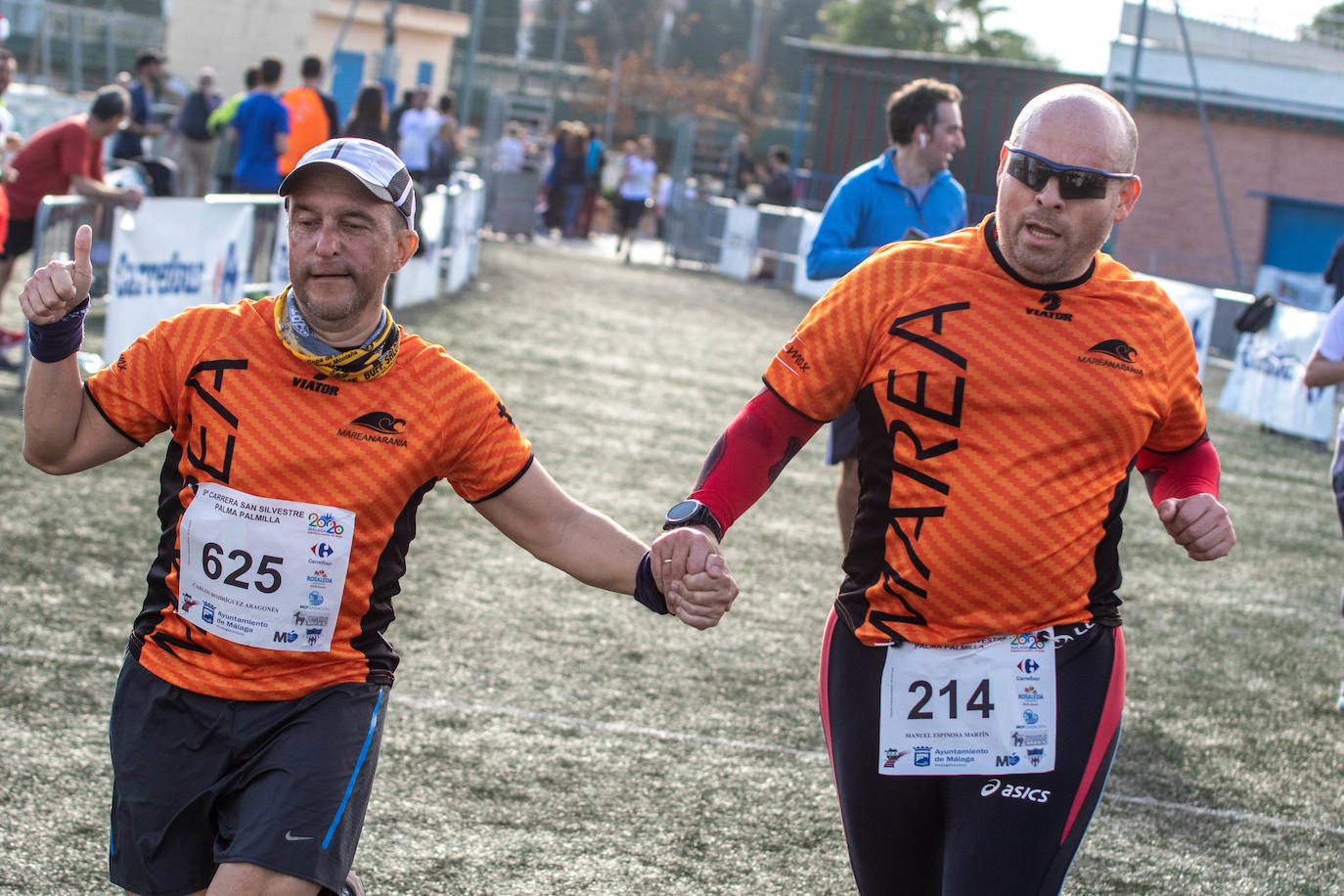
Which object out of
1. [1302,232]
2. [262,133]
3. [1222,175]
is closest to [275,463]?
[262,133]

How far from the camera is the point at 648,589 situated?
306 cm

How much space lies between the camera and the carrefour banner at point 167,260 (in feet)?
31.9

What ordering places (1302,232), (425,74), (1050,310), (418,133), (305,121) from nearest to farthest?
(1050,310) < (305,121) < (418,133) < (1302,232) < (425,74)

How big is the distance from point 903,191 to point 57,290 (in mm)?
4690

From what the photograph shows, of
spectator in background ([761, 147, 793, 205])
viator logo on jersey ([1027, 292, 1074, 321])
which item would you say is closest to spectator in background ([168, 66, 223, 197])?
spectator in background ([761, 147, 793, 205])

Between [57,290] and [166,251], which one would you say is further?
[166,251]

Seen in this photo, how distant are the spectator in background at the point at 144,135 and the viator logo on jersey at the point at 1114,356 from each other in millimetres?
13392

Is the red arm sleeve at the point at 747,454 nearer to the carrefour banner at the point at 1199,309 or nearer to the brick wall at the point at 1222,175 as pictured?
the carrefour banner at the point at 1199,309

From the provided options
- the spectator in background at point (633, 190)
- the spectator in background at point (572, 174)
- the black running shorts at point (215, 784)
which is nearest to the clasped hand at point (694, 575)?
the black running shorts at point (215, 784)

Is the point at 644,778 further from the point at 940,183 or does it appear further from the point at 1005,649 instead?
the point at 940,183

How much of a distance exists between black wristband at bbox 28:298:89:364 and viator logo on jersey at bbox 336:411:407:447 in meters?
0.52

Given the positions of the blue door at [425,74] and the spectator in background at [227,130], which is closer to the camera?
the spectator in background at [227,130]

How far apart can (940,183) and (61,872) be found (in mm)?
4738

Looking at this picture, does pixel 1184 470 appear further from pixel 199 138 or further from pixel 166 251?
pixel 199 138
